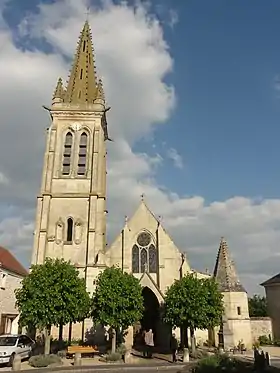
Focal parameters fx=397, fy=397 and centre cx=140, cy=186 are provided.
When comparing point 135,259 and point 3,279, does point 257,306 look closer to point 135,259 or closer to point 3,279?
point 135,259

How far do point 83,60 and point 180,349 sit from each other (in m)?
32.4

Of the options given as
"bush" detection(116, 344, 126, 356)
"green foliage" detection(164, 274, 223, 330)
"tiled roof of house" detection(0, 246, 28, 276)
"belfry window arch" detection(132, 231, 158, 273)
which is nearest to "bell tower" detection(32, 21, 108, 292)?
"tiled roof of house" detection(0, 246, 28, 276)

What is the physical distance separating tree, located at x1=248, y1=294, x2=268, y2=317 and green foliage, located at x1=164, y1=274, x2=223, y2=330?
34902 millimetres

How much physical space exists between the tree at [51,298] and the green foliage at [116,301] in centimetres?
105

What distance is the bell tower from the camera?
34.4 meters

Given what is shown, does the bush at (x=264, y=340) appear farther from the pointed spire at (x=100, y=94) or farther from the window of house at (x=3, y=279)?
the pointed spire at (x=100, y=94)

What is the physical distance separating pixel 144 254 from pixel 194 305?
10552mm

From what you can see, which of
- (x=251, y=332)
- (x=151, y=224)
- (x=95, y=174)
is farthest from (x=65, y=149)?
(x=251, y=332)

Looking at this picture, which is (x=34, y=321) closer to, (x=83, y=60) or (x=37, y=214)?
(x=37, y=214)

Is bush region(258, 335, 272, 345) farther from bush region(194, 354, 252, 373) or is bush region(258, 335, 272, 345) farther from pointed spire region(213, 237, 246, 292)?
bush region(194, 354, 252, 373)

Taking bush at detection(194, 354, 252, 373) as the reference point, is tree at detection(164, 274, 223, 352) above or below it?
above

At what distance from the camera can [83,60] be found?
4550cm

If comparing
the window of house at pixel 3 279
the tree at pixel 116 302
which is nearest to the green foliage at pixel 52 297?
the tree at pixel 116 302

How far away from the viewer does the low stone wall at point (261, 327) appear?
3572 centimetres
